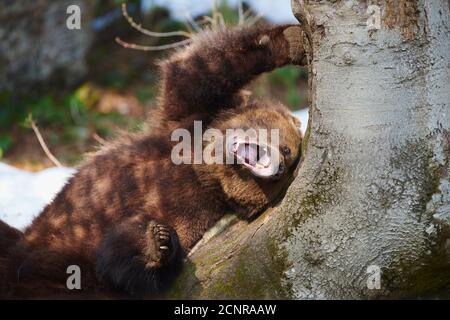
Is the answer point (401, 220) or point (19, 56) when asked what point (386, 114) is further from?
point (19, 56)

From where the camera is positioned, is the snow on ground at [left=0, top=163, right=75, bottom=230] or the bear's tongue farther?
the snow on ground at [left=0, top=163, right=75, bottom=230]

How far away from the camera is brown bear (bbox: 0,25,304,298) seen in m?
4.76

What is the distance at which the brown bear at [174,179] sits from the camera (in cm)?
476

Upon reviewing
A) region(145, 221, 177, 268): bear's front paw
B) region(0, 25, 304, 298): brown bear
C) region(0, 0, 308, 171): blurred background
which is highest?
region(0, 0, 308, 171): blurred background

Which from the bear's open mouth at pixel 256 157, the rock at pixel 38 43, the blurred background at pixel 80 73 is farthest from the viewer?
the blurred background at pixel 80 73

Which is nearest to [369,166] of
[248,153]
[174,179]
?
[248,153]

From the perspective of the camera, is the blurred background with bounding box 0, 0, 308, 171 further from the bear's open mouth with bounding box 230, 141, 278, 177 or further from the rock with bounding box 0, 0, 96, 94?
the bear's open mouth with bounding box 230, 141, 278, 177

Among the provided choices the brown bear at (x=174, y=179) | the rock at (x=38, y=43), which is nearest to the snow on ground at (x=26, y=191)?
the brown bear at (x=174, y=179)

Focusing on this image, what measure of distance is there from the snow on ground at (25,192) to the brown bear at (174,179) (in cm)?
90

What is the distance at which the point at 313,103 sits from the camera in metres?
3.82

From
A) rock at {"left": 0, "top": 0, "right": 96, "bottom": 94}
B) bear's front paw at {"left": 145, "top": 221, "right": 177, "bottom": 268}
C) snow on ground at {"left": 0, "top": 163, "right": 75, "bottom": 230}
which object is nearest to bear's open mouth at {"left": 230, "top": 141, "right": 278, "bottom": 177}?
bear's front paw at {"left": 145, "top": 221, "right": 177, "bottom": 268}

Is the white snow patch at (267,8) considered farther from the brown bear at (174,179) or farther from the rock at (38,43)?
the brown bear at (174,179)

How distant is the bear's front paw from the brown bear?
0.16 meters

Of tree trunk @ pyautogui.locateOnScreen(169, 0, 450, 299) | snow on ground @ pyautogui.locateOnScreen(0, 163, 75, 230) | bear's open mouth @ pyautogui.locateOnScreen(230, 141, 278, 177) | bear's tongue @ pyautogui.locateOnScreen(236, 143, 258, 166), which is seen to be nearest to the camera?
tree trunk @ pyautogui.locateOnScreen(169, 0, 450, 299)
